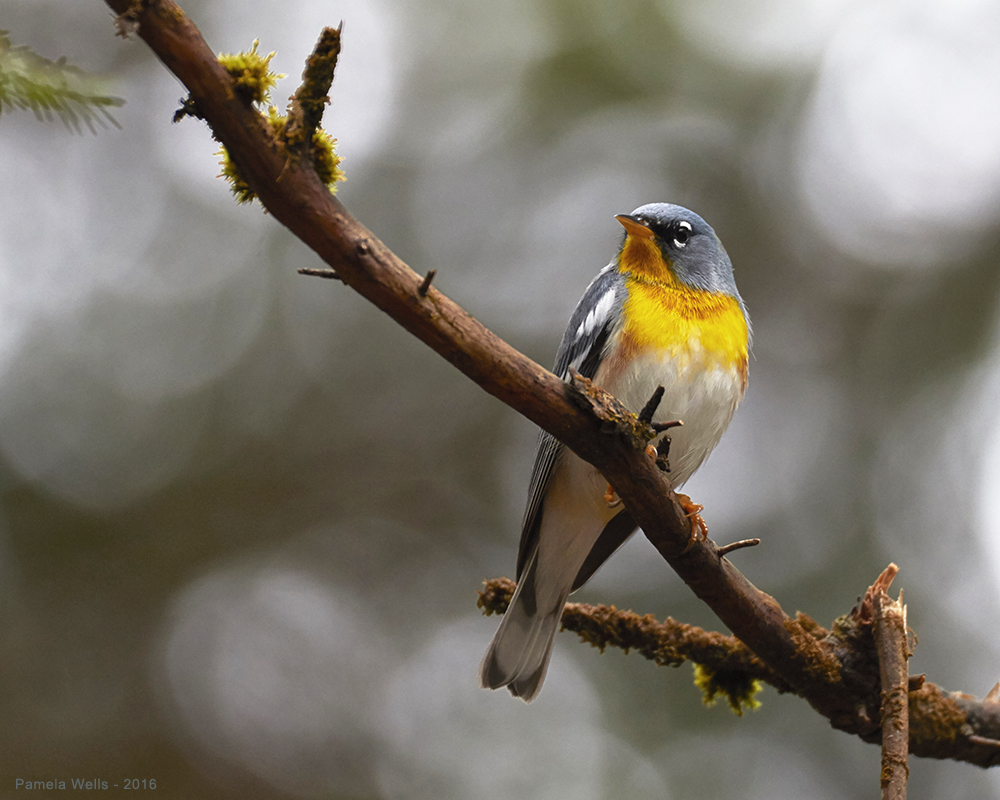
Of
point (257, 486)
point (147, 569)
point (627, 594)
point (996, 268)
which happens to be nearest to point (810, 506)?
point (627, 594)

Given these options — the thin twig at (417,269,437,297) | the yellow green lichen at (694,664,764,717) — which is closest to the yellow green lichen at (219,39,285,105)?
the thin twig at (417,269,437,297)

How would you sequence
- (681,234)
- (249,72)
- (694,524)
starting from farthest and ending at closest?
(681,234)
(694,524)
(249,72)

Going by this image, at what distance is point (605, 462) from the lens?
8.00 feet

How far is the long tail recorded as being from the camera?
3.95m

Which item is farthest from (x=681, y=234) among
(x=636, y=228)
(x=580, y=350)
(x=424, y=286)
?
(x=424, y=286)

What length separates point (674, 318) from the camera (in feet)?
12.3

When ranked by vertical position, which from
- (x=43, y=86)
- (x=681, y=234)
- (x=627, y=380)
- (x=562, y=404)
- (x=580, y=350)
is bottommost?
(x=43, y=86)

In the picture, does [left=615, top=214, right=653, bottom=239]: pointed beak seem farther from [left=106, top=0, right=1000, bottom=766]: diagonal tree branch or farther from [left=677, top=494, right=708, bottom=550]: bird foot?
[left=106, top=0, right=1000, bottom=766]: diagonal tree branch

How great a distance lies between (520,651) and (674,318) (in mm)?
1810

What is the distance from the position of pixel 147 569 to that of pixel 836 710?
580cm

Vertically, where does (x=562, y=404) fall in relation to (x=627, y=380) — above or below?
below

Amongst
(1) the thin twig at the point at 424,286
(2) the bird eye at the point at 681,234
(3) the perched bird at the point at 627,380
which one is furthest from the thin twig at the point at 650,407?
(2) the bird eye at the point at 681,234

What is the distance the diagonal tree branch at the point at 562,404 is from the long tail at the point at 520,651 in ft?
3.79

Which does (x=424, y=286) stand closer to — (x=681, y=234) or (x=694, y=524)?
(x=694, y=524)
